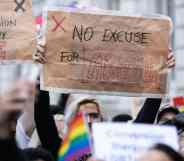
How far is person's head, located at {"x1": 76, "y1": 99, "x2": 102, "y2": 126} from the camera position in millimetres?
4930

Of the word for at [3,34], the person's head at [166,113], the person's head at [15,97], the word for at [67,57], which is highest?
the person's head at [15,97]

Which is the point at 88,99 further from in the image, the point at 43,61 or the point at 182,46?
the point at 182,46

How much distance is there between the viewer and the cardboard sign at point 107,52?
4.79 m

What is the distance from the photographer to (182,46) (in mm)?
15070

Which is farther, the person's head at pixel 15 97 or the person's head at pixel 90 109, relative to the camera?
the person's head at pixel 90 109

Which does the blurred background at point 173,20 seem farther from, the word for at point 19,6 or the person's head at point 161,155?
the person's head at point 161,155

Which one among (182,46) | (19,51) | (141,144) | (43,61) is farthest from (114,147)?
(182,46)

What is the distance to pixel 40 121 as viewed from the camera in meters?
4.47

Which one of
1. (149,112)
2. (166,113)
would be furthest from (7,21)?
(166,113)

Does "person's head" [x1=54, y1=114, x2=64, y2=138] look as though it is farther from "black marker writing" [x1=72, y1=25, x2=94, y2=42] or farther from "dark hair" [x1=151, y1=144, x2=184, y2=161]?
"dark hair" [x1=151, y1=144, x2=184, y2=161]

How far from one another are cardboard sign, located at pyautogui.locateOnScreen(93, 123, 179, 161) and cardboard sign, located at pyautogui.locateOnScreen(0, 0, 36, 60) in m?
1.51

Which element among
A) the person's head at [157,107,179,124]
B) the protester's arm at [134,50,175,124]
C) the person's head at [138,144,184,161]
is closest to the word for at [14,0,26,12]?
the protester's arm at [134,50,175,124]

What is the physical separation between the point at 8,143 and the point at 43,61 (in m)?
1.81

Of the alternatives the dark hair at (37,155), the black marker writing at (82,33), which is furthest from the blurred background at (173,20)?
the dark hair at (37,155)
